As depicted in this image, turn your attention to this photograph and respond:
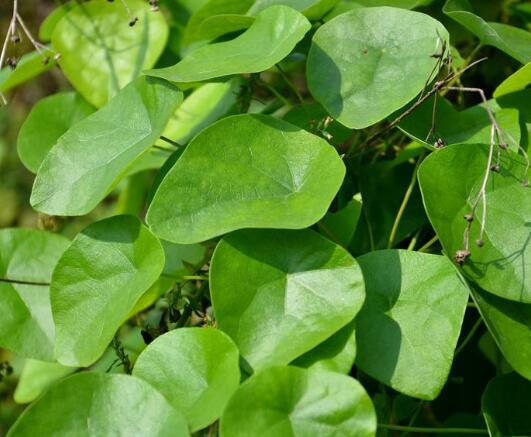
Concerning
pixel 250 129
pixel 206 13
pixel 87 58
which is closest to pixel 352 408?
pixel 250 129

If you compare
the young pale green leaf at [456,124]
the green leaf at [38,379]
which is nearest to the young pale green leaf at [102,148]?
the young pale green leaf at [456,124]

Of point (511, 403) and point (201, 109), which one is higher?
point (201, 109)

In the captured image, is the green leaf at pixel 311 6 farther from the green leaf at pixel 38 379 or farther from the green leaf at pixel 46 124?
the green leaf at pixel 38 379

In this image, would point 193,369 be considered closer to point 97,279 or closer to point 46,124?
point 97,279

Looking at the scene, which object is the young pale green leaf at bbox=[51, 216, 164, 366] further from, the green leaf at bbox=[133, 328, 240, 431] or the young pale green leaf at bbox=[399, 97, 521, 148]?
the young pale green leaf at bbox=[399, 97, 521, 148]

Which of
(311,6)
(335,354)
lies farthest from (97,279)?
(311,6)

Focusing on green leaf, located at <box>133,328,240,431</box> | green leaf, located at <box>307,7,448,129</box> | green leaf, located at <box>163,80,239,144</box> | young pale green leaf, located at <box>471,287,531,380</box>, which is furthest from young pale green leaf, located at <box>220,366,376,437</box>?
green leaf, located at <box>163,80,239,144</box>

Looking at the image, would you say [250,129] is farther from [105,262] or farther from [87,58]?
[87,58]
